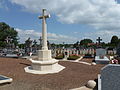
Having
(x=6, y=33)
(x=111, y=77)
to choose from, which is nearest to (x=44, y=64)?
(x=111, y=77)

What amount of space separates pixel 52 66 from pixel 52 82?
3.14 meters

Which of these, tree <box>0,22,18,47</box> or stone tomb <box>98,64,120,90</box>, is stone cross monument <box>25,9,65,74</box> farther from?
tree <box>0,22,18,47</box>

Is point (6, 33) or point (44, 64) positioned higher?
point (6, 33)

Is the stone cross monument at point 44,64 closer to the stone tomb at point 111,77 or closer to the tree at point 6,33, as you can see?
the stone tomb at point 111,77

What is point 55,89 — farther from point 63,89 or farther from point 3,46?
point 3,46

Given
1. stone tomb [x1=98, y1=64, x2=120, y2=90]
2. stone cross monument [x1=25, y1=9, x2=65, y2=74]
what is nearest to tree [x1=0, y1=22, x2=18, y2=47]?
stone cross monument [x1=25, y1=9, x2=65, y2=74]

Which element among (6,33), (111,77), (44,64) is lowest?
(44,64)

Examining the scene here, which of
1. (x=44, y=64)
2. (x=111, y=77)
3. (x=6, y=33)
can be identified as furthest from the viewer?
(x=6, y=33)

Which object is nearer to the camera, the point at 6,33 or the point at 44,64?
the point at 44,64

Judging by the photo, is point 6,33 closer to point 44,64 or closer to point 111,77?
point 44,64

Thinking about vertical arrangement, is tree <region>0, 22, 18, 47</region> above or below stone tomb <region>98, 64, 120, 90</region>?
above

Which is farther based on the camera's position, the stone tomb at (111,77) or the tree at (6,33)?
the tree at (6,33)

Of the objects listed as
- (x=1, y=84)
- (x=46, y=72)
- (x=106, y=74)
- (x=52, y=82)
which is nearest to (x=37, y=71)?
(x=46, y=72)

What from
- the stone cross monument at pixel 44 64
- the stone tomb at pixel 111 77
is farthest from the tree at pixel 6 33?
the stone tomb at pixel 111 77
